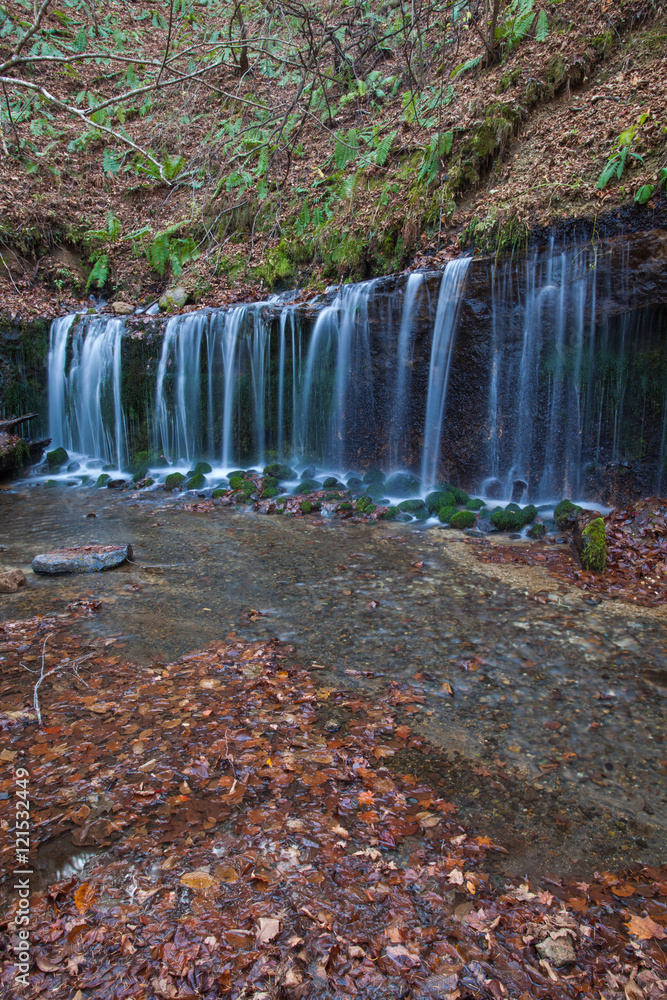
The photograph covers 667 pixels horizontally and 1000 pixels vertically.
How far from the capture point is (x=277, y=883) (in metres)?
2.12

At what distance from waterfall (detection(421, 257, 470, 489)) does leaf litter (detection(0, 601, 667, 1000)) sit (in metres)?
6.75

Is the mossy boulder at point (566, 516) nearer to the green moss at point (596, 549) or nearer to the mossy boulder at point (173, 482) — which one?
the green moss at point (596, 549)

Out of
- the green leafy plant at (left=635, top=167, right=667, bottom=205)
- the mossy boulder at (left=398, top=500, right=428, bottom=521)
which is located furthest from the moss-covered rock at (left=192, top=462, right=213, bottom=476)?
the green leafy plant at (left=635, top=167, right=667, bottom=205)

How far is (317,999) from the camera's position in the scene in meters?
1.73

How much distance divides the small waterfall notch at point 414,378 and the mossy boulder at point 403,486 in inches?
10.3

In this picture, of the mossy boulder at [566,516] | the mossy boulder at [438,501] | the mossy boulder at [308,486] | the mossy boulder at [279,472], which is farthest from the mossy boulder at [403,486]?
the mossy boulder at [566,516]

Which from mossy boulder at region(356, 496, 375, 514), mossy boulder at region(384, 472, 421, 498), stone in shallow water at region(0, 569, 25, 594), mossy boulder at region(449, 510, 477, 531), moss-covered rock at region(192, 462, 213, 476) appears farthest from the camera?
moss-covered rock at region(192, 462, 213, 476)

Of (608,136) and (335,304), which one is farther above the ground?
(608,136)

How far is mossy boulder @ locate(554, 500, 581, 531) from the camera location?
699 centimetres

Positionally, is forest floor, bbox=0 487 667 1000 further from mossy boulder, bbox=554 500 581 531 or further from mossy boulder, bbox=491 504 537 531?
mossy boulder, bbox=491 504 537 531

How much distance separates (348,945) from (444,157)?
12.3 metres

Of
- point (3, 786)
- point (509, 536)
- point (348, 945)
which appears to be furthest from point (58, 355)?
point (348, 945)

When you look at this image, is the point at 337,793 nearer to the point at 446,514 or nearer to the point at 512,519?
the point at 512,519

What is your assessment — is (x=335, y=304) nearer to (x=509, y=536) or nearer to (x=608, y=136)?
(x=608, y=136)
